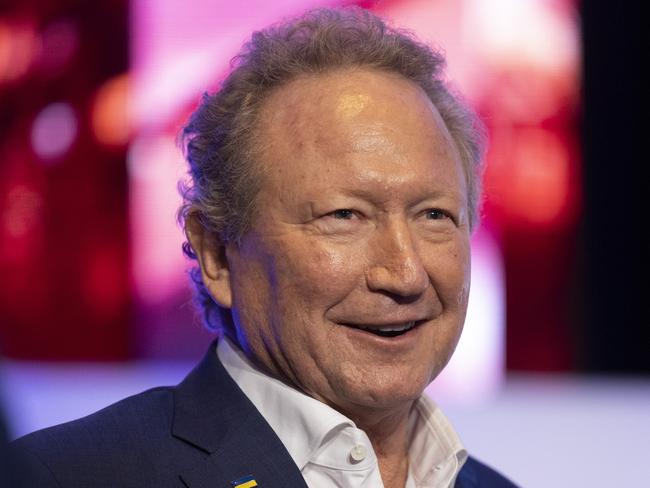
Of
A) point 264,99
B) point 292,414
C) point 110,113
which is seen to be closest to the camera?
point 292,414

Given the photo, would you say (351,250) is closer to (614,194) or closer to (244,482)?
(244,482)

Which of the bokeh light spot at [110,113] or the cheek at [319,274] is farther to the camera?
the bokeh light spot at [110,113]

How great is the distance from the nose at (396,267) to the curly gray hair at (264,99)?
253mm

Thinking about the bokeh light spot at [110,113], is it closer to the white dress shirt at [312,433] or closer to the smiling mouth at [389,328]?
the white dress shirt at [312,433]

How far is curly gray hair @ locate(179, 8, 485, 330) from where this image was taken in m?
1.72

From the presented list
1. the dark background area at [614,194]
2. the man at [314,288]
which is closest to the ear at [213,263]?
the man at [314,288]

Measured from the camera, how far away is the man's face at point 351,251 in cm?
159

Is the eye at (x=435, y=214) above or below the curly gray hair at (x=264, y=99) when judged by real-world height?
below

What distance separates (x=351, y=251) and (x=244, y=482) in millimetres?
412

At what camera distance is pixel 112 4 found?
4.08 metres

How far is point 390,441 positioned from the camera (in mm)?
1759

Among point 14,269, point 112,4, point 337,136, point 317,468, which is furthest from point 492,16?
point 317,468

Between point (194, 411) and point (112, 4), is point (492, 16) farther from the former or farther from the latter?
point (194, 411)

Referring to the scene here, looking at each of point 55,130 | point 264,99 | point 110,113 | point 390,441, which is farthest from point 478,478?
point 55,130
